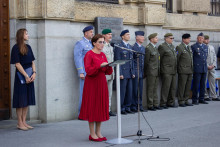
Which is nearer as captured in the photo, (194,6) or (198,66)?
(198,66)

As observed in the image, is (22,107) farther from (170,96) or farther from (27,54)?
(170,96)

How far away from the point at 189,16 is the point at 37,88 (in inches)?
257

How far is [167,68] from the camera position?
1238 centimetres

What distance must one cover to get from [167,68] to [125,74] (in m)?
1.62

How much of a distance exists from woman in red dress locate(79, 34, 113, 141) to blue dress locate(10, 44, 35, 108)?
1.73m

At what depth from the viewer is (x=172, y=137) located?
7852mm

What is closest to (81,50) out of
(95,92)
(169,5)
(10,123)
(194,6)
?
(10,123)

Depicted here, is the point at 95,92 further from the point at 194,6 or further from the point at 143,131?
the point at 194,6

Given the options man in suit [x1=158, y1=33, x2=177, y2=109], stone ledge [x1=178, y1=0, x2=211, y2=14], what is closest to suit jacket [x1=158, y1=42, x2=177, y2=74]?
man in suit [x1=158, y1=33, x2=177, y2=109]

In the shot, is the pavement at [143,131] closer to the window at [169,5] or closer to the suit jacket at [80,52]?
the suit jacket at [80,52]

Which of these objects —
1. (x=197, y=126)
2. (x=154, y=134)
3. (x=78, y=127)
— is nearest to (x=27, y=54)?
(x=78, y=127)

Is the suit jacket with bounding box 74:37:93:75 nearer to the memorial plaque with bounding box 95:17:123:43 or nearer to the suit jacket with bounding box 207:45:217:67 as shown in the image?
the memorial plaque with bounding box 95:17:123:43

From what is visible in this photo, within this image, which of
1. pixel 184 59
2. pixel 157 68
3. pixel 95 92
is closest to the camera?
pixel 95 92

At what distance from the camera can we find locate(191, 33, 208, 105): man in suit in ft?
44.0
